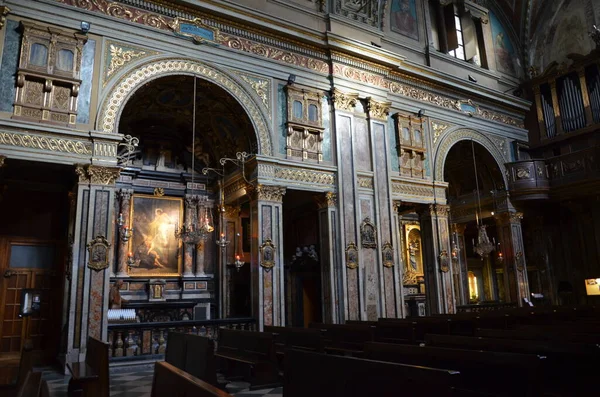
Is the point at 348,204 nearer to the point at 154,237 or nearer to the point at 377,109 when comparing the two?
the point at 377,109

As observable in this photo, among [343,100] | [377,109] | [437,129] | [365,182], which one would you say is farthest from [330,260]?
[437,129]

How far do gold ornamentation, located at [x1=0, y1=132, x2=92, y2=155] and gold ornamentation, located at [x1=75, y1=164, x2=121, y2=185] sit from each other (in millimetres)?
359

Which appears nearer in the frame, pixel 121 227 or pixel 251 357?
pixel 251 357

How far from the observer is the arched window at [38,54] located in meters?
9.23

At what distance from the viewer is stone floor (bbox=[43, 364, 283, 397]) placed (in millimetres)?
6621

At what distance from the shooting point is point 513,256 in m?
17.2

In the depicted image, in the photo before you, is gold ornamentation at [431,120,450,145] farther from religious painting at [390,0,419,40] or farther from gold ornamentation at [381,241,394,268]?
gold ornamentation at [381,241,394,268]

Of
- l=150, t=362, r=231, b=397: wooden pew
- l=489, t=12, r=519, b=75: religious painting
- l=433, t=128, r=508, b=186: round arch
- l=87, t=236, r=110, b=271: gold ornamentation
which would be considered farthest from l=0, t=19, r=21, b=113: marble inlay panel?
l=489, t=12, r=519, b=75: religious painting

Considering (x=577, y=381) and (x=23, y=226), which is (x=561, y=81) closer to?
Result: (x=577, y=381)

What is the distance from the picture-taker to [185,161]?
15.4 meters

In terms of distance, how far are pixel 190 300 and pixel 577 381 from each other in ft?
38.1

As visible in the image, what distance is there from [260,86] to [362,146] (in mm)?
3546

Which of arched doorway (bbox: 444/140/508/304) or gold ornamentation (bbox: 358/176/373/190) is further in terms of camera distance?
arched doorway (bbox: 444/140/508/304)

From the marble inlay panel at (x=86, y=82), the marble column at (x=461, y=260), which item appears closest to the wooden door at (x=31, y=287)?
the marble inlay panel at (x=86, y=82)
